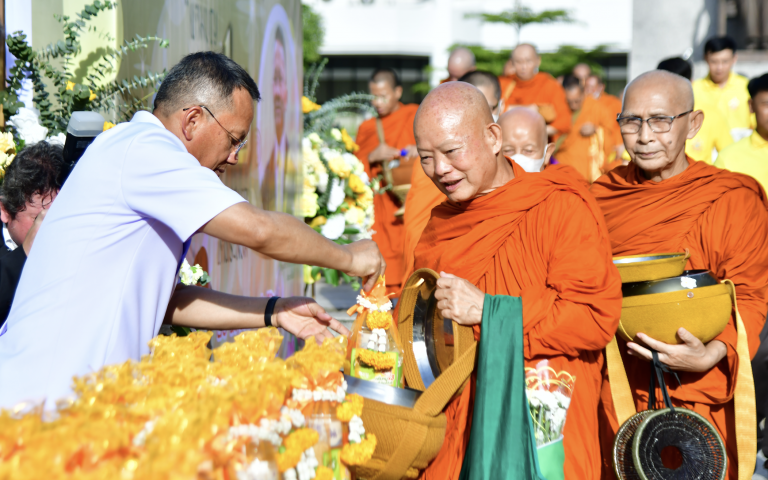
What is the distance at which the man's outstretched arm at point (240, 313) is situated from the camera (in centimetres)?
241

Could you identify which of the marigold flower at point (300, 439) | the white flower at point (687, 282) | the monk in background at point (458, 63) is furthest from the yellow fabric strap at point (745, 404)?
the monk in background at point (458, 63)

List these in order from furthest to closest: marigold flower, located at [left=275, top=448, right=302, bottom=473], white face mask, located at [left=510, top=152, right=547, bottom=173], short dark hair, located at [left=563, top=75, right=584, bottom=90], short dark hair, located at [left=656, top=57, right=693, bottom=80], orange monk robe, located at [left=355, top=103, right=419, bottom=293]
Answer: short dark hair, located at [left=563, top=75, right=584, bottom=90], orange monk robe, located at [left=355, top=103, right=419, bottom=293], short dark hair, located at [left=656, top=57, right=693, bottom=80], white face mask, located at [left=510, top=152, right=547, bottom=173], marigold flower, located at [left=275, top=448, right=302, bottom=473]

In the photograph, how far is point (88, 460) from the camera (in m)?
1.16

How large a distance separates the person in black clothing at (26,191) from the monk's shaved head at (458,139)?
1286 millimetres

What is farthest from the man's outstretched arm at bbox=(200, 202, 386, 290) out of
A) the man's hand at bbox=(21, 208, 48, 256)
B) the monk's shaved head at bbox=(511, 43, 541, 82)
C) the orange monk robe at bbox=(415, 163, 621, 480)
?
the monk's shaved head at bbox=(511, 43, 541, 82)

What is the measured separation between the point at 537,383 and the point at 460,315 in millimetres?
349

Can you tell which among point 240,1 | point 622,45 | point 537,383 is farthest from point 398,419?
point 622,45

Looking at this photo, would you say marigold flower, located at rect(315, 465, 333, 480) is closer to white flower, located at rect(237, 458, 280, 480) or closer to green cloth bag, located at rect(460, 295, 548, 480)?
white flower, located at rect(237, 458, 280, 480)

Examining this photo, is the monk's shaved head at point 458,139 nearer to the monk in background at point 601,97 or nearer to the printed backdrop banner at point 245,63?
the printed backdrop banner at point 245,63

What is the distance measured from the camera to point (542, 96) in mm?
8148

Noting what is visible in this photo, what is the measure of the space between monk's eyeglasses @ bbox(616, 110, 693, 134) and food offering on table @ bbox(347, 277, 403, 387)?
1.46m

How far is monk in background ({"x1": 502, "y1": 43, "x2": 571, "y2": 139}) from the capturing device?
320 inches

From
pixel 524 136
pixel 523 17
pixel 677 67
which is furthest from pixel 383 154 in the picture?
pixel 523 17

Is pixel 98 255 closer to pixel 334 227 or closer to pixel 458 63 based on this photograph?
pixel 334 227
